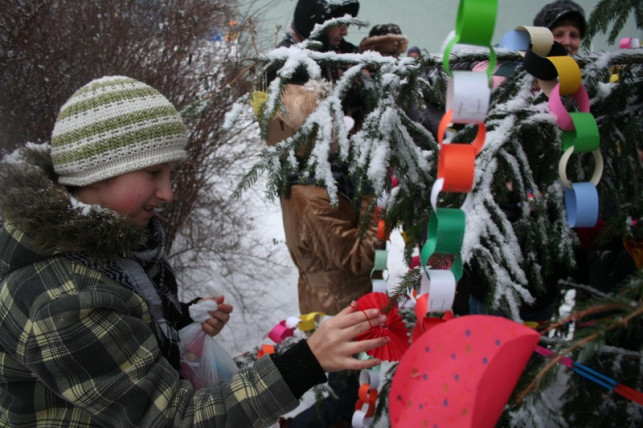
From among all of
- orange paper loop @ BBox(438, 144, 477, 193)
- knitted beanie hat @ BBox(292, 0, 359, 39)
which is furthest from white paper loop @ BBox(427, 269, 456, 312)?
knitted beanie hat @ BBox(292, 0, 359, 39)

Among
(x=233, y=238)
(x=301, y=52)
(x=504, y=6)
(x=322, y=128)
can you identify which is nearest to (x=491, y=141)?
(x=322, y=128)

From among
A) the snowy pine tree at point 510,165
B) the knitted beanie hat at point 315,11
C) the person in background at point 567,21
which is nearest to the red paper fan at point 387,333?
the snowy pine tree at point 510,165

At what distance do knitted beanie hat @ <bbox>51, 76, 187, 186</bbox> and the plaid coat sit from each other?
0.33 feet

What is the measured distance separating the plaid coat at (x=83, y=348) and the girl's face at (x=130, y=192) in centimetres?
12

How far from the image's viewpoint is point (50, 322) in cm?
112

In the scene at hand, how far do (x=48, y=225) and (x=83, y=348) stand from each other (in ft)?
1.12

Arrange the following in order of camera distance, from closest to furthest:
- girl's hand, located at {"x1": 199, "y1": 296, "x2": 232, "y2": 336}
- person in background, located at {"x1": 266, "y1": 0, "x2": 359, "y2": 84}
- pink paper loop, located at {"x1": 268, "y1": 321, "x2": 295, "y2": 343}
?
1. girl's hand, located at {"x1": 199, "y1": 296, "x2": 232, "y2": 336}
2. pink paper loop, located at {"x1": 268, "y1": 321, "x2": 295, "y2": 343}
3. person in background, located at {"x1": 266, "y1": 0, "x2": 359, "y2": 84}

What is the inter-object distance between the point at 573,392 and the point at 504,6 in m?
8.59

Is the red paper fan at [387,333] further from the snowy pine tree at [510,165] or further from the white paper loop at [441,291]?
the white paper loop at [441,291]

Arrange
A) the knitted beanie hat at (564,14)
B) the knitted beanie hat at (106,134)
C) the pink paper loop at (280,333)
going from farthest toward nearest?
the knitted beanie hat at (564,14) → the pink paper loop at (280,333) → the knitted beanie hat at (106,134)

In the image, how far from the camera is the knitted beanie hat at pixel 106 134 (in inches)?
54.8

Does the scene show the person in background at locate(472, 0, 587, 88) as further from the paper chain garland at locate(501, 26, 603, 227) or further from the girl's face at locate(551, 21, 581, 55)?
the paper chain garland at locate(501, 26, 603, 227)

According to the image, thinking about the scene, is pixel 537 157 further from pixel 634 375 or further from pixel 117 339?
pixel 117 339

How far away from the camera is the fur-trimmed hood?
124 centimetres
